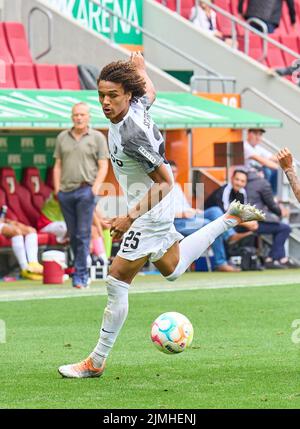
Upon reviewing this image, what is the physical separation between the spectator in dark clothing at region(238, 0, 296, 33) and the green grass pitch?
403 inches

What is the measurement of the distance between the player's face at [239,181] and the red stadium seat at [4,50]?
149 inches

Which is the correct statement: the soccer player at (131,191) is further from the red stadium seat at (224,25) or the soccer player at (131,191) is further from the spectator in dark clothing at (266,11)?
the red stadium seat at (224,25)

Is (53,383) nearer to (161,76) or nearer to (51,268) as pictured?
(51,268)

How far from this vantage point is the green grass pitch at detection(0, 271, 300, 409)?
8789 mm

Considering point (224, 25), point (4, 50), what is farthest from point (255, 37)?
point (4, 50)

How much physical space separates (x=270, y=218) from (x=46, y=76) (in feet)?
13.1

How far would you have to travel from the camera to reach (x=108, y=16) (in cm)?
2453

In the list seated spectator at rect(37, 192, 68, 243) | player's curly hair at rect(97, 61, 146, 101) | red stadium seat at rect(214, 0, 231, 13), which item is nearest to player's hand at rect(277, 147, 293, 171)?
player's curly hair at rect(97, 61, 146, 101)

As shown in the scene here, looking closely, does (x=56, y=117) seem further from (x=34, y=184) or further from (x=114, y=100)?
(x=114, y=100)

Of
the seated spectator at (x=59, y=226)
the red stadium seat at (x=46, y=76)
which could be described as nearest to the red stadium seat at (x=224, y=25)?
the red stadium seat at (x=46, y=76)

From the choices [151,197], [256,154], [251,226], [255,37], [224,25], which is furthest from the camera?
[224,25]

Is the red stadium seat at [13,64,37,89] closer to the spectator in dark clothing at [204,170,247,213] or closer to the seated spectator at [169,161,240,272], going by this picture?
the seated spectator at [169,161,240,272]

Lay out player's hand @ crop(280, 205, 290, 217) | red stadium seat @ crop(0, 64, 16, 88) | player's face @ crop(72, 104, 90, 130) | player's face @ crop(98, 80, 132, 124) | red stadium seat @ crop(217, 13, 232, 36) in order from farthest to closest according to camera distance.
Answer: red stadium seat @ crop(217, 13, 232, 36)
player's hand @ crop(280, 205, 290, 217)
red stadium seat @ crop(0, 64, 16, 88)
player's face @ crop(72, 104, 90, 130)
player's face @ crop(98, 80, 132, 124)

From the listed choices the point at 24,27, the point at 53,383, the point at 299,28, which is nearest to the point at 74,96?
the point at 24,27
